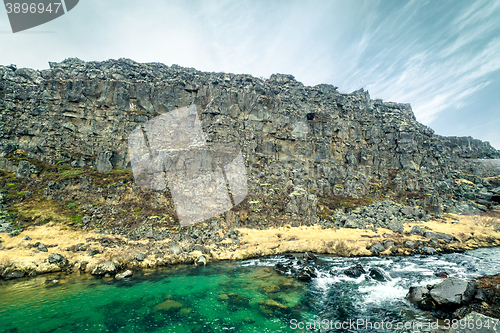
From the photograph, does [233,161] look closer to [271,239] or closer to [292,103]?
[271,239]

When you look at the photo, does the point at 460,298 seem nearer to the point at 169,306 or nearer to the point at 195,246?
the point at 169,306

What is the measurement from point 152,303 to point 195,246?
40.9 feet

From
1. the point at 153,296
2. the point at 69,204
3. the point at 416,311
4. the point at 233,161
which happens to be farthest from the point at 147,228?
the point at 416,311

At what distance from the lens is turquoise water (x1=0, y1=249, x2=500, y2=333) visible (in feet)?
41.6

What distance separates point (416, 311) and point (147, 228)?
30.9 metres

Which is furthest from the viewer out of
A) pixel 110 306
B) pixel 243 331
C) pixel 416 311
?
pixel 110 306

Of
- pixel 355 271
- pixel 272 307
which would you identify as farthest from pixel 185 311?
pixel 355 271

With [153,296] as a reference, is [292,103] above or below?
above

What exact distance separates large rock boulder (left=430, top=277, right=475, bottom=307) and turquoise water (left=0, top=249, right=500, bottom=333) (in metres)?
1.44

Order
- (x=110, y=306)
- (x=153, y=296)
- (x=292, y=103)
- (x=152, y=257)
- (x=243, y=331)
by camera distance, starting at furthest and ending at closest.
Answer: (x=292, y=103), (x=152, y=257), (x=153, y=296), (x=110, y=306), (x=243, y=331)

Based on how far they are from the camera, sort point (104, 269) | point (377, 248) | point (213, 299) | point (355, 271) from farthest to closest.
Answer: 1. point (377, 248)
2. point (104, 269)
3. point (355, 271)
4. point (213, 299)

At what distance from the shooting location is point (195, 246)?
2777 centimetres

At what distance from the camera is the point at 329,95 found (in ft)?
233

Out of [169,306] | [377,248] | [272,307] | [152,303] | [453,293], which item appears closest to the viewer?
[453,293]
